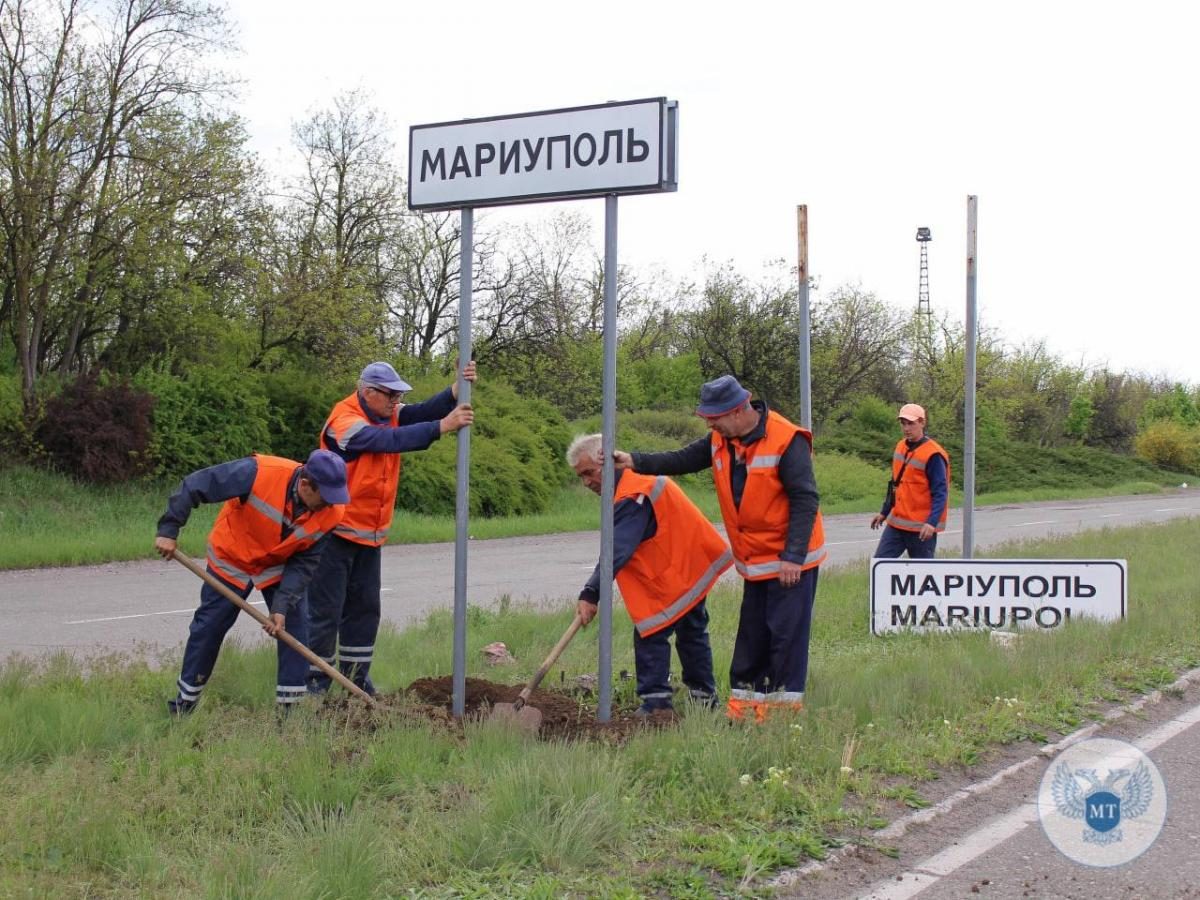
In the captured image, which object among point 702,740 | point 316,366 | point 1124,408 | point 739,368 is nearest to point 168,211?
point 316,366

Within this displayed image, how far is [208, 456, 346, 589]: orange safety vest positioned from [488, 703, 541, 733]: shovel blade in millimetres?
1278

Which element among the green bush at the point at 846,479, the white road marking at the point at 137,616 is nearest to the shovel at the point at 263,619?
the white road marking at the point at 137,616

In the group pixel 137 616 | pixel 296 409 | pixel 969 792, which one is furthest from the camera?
pixel 296 409

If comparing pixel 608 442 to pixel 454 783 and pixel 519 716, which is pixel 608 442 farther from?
pixel 454 783

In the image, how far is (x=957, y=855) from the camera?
15.6ft

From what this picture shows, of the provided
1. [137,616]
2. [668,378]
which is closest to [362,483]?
[137,616]

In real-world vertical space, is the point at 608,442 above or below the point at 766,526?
above

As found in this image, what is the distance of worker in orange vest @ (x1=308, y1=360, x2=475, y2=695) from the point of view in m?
6.85

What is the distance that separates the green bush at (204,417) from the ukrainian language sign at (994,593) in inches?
558

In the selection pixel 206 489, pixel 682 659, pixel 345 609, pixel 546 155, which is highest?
pixel 546 155

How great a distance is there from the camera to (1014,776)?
5777 mm

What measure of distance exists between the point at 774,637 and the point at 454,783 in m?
2.15

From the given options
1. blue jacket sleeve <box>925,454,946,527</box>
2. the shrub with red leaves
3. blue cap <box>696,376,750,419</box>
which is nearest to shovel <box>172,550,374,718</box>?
blue cap <box>696,376,750,419</box>

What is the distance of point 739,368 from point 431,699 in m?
38.2
